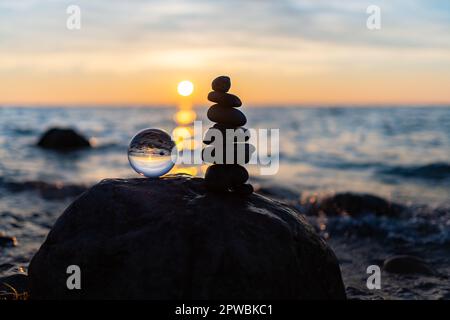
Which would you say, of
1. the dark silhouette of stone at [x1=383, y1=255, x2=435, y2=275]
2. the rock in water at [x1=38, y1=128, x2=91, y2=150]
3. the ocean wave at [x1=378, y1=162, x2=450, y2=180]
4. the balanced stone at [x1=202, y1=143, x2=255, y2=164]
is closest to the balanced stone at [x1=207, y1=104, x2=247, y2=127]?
the balanced stone at [x1=202, y1=143, x2=255, y2=164]

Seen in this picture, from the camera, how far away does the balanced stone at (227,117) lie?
4.63 m

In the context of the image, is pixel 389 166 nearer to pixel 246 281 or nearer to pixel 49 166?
pixel 49 166

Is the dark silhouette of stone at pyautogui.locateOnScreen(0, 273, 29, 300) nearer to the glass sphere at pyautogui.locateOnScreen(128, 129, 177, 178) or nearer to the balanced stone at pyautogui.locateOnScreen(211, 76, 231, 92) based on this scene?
the glass sphere at pyautogui.locateOnScreen(128, 129, 177, 178)

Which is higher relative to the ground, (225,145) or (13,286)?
(225,145)

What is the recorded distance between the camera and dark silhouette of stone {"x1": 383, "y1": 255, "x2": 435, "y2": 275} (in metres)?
6.91

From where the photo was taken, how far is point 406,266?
6.99 m

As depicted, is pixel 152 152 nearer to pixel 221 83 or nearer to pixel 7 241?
pixel 221 83

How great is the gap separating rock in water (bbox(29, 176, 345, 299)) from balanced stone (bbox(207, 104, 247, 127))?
0.70m

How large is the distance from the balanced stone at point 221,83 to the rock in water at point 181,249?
1027 mm

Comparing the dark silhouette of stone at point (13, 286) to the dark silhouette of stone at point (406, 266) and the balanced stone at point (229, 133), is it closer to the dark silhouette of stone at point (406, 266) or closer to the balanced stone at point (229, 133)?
the balanced stone at point (229, 133)

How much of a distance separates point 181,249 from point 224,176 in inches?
37.8

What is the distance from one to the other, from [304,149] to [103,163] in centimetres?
1111

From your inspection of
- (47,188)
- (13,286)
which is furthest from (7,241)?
(47,188)
